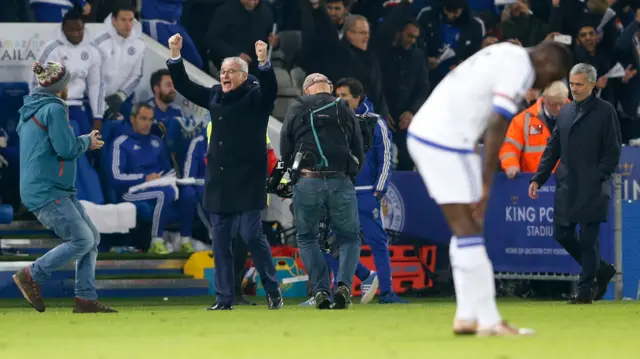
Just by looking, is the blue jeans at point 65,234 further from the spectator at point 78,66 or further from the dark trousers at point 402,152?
the dark trousers at point 402,152

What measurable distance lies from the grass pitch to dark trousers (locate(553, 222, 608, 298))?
235mm

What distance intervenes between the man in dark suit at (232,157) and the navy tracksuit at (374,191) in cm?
188

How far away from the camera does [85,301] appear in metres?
13.8

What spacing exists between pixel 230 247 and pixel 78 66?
4.53 meters

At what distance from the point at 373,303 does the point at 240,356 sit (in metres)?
7.44

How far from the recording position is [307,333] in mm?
10578

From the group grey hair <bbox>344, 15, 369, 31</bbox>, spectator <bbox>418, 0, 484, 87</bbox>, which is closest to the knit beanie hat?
grey hair <bbox>344, 15, 369, 31</bbox>

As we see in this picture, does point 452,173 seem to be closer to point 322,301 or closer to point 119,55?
point 322,301

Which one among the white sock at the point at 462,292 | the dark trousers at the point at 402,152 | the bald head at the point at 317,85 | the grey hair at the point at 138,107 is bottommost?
the dark trousers at the point at 402,152

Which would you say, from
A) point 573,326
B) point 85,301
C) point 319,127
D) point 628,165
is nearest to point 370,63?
point 628,165

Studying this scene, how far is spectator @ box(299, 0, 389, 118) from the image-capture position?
64.1 feet

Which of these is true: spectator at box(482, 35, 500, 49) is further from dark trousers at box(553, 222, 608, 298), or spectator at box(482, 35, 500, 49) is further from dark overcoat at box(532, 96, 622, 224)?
dark trousers at box(553, 222, 608, 298)

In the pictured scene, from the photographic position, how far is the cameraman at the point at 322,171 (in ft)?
46.5

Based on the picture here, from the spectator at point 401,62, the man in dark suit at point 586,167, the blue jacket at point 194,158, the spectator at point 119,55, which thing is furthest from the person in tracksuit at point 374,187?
the spectator at point 401,62
